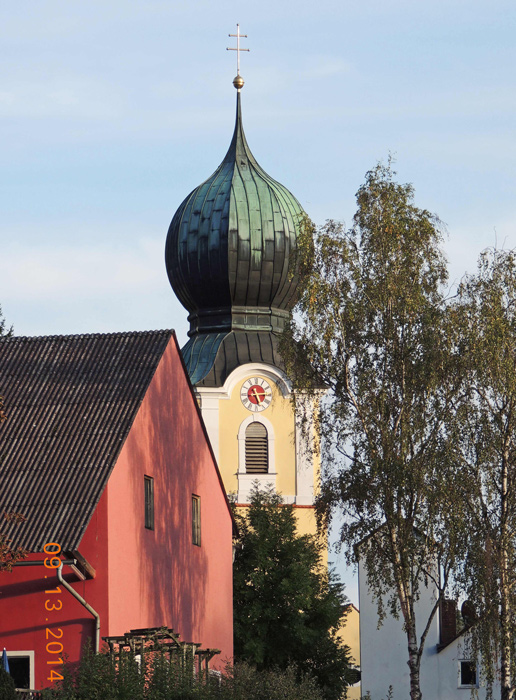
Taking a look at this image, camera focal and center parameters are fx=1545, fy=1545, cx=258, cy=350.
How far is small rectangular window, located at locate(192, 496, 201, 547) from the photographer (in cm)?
2934

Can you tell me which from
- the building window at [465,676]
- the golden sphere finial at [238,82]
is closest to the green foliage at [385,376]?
the building window at [465,676]

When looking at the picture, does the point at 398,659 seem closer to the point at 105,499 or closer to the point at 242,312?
the point at 242,312

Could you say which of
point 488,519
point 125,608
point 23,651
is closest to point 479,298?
point 488,519

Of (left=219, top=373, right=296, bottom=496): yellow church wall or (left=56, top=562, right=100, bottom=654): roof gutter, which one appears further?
(left=219, top=373, right=296, bottom=496): yellow church wall

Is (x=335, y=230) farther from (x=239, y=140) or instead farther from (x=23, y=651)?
(x=239, y=140)

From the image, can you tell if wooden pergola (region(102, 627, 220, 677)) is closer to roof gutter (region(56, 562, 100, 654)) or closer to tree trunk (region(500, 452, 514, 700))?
roof gutter (region(56, 562, 100, 654))

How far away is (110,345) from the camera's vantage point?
27.8 metres

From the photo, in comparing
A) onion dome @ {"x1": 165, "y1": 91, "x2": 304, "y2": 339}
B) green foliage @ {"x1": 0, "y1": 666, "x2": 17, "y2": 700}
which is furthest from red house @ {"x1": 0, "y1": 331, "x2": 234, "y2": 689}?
onion dome @ {"x1": 165, "y1": 91, "x2": 304, "y2": 339}

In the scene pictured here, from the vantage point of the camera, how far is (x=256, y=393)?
44.6 m

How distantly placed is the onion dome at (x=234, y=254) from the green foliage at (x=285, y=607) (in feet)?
32.2

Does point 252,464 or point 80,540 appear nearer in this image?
point 80,540

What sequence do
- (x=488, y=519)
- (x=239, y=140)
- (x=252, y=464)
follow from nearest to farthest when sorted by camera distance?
1. (x=488, y=519)
2. (x=252, y=464)
3. (x=239, y=140)

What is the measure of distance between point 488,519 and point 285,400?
17.8 meters

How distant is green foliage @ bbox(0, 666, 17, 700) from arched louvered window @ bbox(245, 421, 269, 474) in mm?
24889
